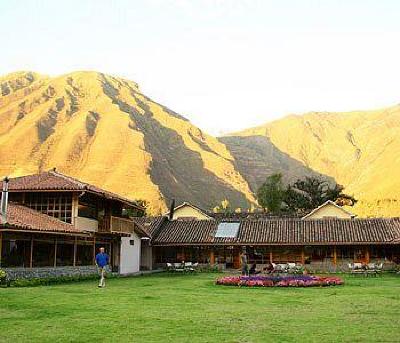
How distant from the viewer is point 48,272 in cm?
2533

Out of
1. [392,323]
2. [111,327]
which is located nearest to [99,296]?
[111,327]

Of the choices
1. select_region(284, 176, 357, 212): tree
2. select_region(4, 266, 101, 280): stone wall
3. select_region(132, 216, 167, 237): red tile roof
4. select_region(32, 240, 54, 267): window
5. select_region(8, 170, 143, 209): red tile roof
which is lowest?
select_region(4, 266, 101, 280): stone wall

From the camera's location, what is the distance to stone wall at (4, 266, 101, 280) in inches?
904

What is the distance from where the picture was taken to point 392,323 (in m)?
10.8

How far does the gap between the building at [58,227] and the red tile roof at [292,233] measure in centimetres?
581

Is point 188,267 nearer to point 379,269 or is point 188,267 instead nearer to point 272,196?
point 379,269

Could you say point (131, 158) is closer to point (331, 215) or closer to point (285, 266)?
point (331, 215)

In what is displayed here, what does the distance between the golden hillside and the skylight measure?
54.8m

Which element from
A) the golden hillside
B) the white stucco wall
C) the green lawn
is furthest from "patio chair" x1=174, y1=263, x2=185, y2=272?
the golden hillside

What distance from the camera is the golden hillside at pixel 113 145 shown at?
364ft

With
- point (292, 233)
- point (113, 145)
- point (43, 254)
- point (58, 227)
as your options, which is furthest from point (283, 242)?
point (113, 145)

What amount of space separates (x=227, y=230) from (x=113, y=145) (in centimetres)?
8339

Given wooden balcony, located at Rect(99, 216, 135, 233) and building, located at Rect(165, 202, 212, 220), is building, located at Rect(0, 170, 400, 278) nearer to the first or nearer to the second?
wooden balcony, located at Rect(99, 216, 135, 233)

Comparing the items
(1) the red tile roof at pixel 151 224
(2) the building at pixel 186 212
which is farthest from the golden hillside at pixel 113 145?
(1) the red tile roof at pixel 151 224
